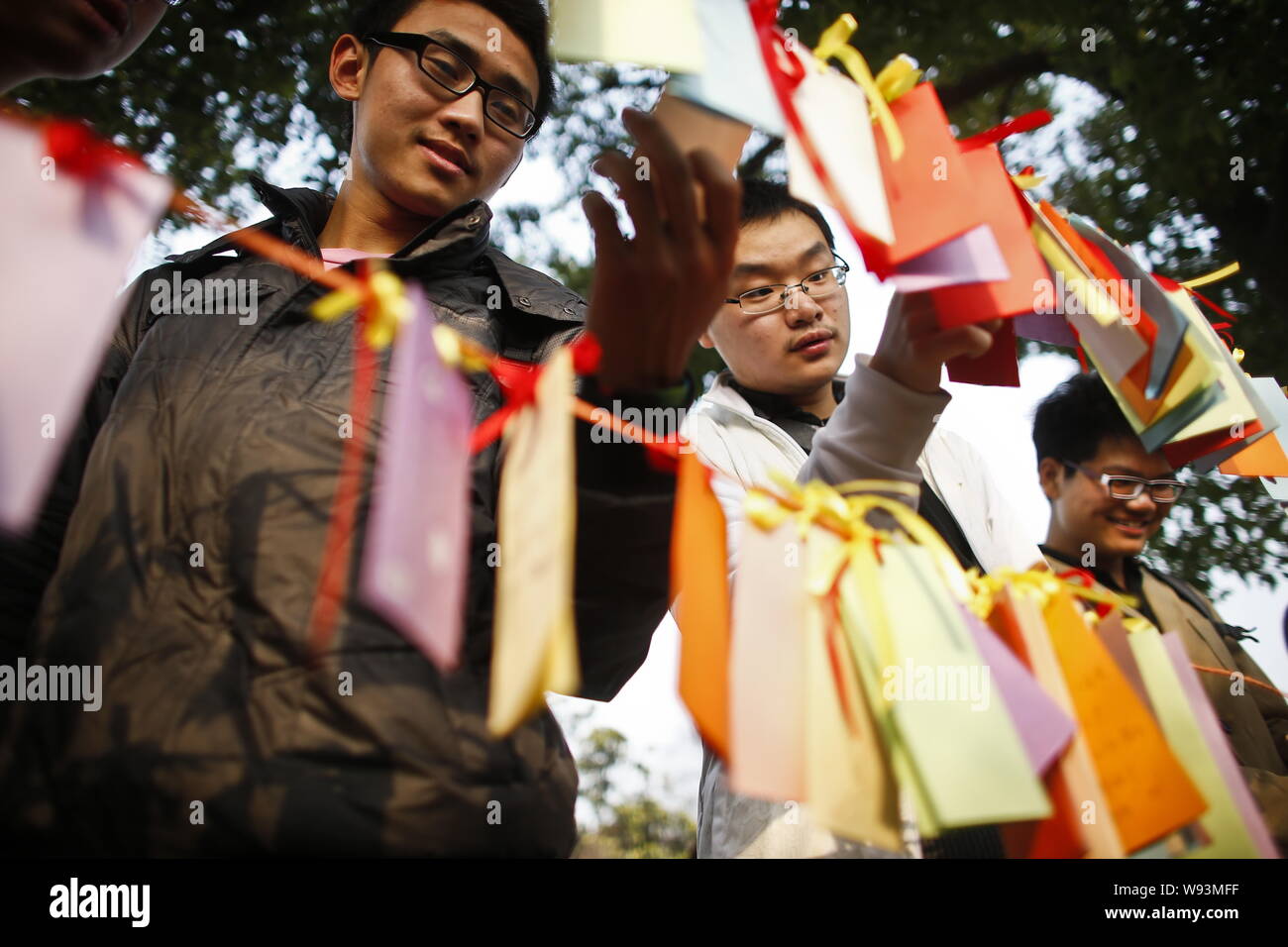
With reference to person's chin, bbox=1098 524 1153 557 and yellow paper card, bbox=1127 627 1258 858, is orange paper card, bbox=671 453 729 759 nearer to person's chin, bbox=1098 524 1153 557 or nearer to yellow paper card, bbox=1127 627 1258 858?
yellow paper card, bbox=1127 627 1258 858

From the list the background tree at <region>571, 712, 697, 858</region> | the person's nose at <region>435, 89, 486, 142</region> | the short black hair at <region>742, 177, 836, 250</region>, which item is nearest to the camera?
the person's nose at <region>435, 89, 486, 142</region>

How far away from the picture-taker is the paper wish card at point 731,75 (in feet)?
2.23

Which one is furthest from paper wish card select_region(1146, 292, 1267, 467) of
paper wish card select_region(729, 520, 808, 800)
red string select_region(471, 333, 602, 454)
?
red string select_region(471, 333, 602, 454)

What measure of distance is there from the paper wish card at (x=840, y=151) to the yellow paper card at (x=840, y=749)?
0.27m

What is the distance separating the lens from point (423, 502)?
52 centimetres

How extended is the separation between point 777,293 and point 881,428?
0.58 meters

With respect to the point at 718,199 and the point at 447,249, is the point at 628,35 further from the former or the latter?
the point at 447,249

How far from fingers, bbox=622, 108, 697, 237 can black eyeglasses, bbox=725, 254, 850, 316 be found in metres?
0.70

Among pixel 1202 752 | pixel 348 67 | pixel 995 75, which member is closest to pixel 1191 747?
pixel 1202 752

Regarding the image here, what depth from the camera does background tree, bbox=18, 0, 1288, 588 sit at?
2.48 metres
